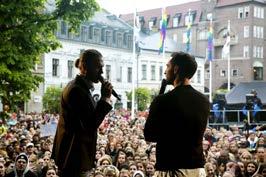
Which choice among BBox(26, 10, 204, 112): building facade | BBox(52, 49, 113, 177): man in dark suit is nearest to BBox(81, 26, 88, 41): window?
BBox(26, 10, 204, 112): building facade

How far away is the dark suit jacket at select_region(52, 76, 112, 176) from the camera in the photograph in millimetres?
3875

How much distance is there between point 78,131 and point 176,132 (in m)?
0.73

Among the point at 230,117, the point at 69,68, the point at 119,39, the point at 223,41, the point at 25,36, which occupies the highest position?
the point at 223,41

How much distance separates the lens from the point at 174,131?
3.95 m

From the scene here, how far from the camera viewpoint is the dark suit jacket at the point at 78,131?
3.88m

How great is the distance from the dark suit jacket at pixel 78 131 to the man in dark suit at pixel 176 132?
14.8 inches

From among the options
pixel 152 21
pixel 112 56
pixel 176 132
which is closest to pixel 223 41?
pixel 152 21

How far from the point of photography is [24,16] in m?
11.9

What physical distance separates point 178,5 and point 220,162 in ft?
244

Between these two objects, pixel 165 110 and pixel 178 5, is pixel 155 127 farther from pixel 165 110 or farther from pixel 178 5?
pixel 178 5

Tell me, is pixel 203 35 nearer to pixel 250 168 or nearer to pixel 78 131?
pixel 250 168

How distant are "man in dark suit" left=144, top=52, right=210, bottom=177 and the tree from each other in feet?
25.8

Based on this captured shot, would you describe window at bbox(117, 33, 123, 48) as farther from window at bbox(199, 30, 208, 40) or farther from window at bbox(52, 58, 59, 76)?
window at bbox(199, 30, 208, 40)

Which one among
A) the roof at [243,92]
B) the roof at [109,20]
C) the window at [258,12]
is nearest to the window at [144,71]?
the roof at [109,20]
